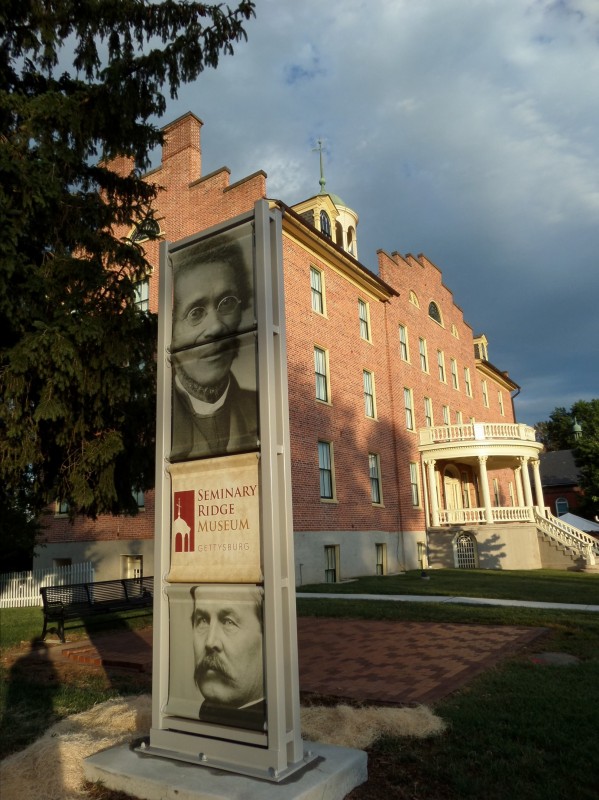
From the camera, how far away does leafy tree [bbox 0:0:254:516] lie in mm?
7977

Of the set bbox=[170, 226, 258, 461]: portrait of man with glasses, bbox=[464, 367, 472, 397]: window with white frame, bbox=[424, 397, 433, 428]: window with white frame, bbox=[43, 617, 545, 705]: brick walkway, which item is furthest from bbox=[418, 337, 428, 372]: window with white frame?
bbox=[170, 226, 258, 461]: portrait of man with glasses

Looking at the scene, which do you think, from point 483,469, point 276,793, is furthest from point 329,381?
point 276,793

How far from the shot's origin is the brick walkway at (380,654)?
6.39m

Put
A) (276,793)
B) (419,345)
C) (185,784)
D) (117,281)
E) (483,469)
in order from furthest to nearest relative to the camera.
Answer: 1. (419,345)
2. (483,469)
3. (117,281)
4. (185,784)
5. (276,793)

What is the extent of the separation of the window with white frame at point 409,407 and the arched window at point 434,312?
236 inches

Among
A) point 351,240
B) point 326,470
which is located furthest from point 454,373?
point 326,470

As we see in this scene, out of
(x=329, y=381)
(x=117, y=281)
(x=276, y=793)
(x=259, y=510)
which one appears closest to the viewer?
(x=276, y=793)

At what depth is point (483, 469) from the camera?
1047 inches

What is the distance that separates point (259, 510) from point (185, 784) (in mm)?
1687

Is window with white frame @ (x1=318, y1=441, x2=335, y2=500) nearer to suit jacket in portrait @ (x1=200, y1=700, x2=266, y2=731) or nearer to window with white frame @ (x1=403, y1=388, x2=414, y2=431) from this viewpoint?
window with white frame @ (x1=403, y1=388, x2=414, y2=431)

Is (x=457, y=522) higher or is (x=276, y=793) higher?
(x=457, y=522)

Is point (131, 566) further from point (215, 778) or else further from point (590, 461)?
point (590, 461)

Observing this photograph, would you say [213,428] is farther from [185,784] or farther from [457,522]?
[457,522]

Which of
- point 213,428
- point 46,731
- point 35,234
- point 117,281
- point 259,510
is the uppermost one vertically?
point 35,234
